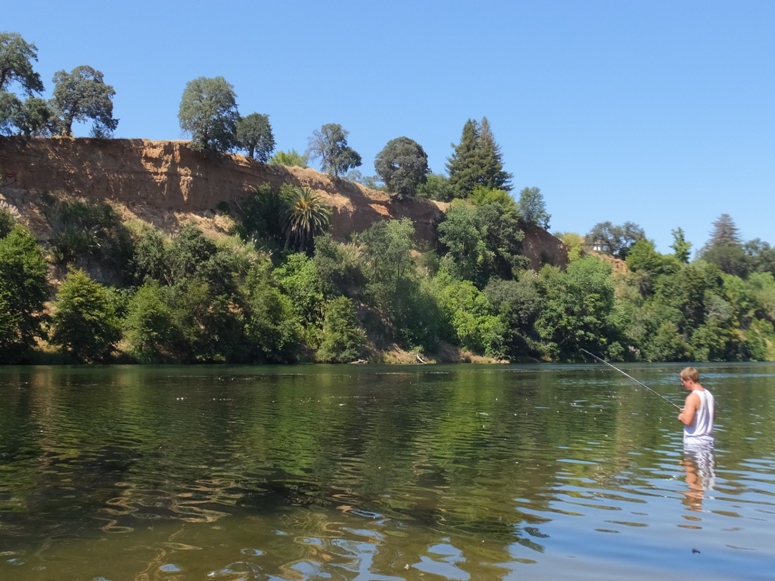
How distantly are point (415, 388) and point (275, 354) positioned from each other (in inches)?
1244

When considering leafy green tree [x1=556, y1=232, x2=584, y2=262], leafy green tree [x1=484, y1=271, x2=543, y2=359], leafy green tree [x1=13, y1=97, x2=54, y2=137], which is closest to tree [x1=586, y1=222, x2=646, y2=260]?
leafy green tree [x1=556, y1=232, x2=584, y2=262]

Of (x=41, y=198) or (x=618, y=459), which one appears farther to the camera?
(x=41, y=198)

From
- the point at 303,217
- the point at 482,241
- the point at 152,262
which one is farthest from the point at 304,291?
the point at 482,241

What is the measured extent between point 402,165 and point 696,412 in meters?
92.0

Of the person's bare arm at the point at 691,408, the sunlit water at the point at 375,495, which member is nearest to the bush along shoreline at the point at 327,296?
the sunlit water at the point at 375,495

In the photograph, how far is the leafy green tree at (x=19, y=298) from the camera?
50656 millimetres

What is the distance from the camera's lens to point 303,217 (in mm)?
80125

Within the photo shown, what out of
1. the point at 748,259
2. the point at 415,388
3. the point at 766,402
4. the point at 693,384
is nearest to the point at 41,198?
the point at 415,388

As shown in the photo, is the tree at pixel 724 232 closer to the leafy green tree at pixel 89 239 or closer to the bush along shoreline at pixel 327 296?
the bush along shoreline at pixel 327 296

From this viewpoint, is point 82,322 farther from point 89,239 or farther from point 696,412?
point 696,412

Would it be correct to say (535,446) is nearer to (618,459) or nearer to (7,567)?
(618,459)

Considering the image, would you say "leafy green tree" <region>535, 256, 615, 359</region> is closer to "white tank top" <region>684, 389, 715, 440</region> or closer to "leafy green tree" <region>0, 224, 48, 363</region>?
"leafy green tree" <region>0, 224, 48, 363</region>

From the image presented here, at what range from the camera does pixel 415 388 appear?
36.4 metres

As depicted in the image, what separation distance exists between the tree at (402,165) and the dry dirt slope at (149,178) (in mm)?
9425
